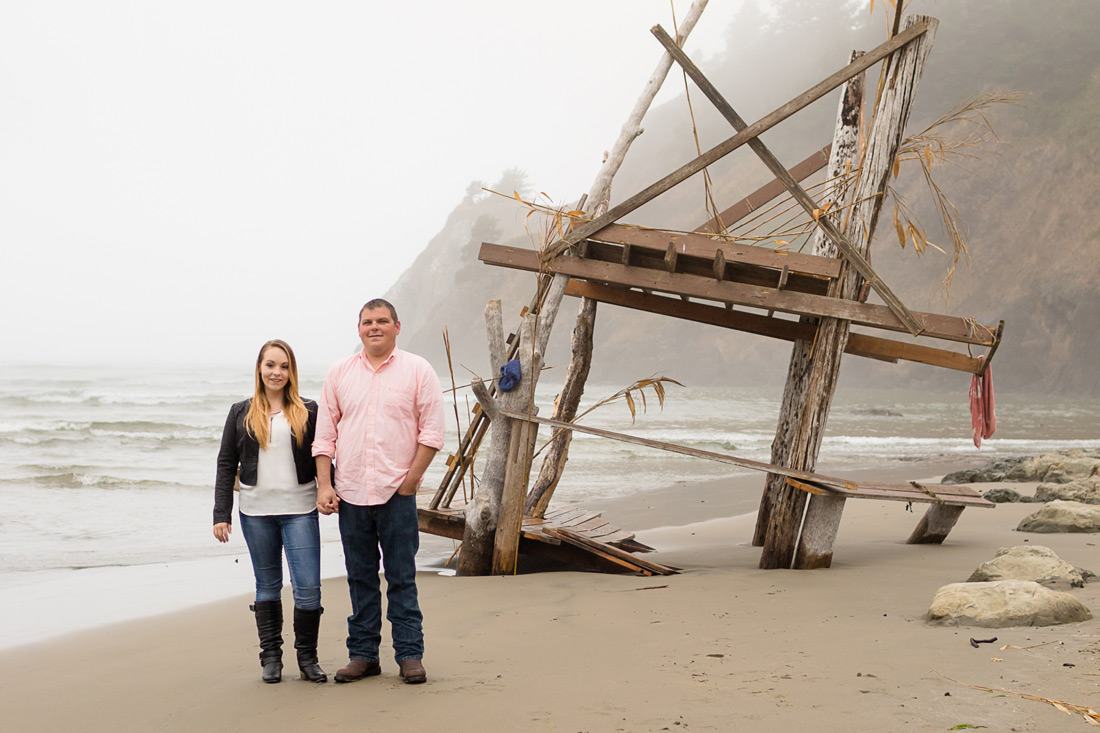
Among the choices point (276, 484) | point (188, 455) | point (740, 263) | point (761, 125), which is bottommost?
point (188, 455)

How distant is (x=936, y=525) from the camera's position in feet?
24.8

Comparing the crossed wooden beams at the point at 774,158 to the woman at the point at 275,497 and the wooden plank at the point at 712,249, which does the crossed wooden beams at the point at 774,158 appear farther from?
the woman at the point at 275,497

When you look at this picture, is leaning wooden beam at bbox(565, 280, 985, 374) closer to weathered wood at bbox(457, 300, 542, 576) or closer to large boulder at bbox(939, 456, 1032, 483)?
weathered wood at bbox(457, 300, 542, 576)

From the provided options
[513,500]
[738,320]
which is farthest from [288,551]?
[738,320]

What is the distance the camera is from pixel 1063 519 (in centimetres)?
770

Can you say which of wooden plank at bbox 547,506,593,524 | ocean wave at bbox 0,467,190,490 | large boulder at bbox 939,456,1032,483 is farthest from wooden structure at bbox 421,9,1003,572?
ocean wave at bbox 0,467,190,490

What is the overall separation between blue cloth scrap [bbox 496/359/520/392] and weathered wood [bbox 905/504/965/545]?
13.0 feet

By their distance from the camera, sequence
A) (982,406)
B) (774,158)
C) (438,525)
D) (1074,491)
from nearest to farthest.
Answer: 1. (774,158)
2. (982,406)
3. (438,525)
4. (1074,491)

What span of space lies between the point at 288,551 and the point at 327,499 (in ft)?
1.06

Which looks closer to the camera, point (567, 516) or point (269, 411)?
point (269, 411)

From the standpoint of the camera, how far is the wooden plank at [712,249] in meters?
6.07

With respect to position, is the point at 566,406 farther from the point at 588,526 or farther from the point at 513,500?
the point at 513,500

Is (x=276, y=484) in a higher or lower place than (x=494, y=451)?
higher

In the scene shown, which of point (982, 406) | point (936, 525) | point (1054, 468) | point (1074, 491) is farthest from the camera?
point (1054, 468)
